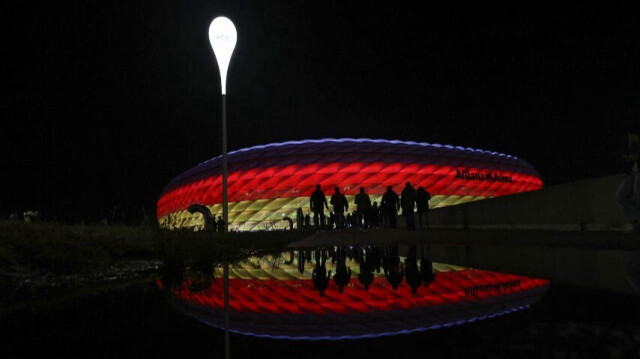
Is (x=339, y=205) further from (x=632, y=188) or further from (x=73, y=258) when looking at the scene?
(x=73, y=258)

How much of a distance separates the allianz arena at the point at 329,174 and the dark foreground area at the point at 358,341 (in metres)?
35.6

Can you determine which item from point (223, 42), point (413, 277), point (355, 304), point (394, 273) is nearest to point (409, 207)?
point (223, 42)

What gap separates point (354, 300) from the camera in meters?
2.49

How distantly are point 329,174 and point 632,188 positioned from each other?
3209 cm

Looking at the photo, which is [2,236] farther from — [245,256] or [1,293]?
[245,256]

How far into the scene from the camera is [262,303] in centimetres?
247

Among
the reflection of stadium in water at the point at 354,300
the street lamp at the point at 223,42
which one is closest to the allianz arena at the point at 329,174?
the street lamp at the point at 223,42

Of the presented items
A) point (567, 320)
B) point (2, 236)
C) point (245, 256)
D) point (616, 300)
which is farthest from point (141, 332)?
point (245, 256)

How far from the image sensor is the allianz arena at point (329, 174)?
38656 mm

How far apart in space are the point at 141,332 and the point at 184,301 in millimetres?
714

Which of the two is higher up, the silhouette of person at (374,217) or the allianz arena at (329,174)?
the allianz arena at (329,174)

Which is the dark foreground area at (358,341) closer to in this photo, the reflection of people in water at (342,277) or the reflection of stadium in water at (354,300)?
the reflection of stadium in water at (354,300)

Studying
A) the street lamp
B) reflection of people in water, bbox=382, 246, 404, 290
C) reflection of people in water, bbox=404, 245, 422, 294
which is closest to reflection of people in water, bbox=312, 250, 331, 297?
reflection of people in water, bbox=382, 246, 404, 290

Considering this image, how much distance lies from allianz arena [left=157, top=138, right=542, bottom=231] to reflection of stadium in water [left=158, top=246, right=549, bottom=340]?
34.2 m
